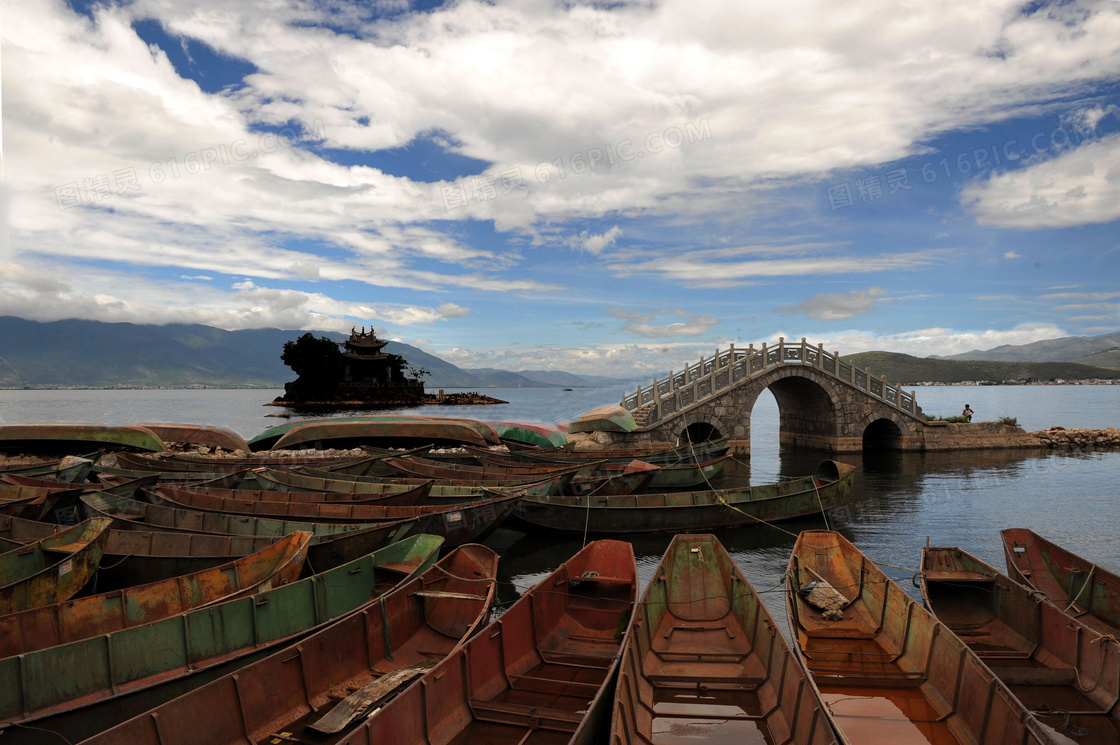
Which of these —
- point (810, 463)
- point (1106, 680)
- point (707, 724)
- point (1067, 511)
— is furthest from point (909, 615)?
point (810, 463)

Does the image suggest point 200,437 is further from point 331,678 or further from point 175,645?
point 331,678

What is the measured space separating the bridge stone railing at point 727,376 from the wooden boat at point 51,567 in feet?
89.7

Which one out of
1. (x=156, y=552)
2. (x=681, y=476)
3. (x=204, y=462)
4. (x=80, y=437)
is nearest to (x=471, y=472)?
(x=681, y=476)

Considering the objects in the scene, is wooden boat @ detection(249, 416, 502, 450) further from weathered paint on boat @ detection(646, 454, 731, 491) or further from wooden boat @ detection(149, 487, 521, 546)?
wooden boat @ detection(149, 487, 521, 546)

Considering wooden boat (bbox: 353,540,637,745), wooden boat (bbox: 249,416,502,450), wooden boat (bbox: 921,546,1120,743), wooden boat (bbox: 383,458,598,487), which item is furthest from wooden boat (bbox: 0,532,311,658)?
wooden boat (bbox: 249,416,502,450)

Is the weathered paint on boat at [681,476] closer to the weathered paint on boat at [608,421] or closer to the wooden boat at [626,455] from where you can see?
the wooden boat at [626,455]

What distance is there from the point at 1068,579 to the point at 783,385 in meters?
34.8

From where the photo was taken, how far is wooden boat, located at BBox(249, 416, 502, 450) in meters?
34.4

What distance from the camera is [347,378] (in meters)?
102

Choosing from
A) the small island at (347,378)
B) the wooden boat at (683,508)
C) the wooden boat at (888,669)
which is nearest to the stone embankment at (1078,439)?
the wooden boat at (683,508)

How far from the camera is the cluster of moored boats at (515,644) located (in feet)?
21.4

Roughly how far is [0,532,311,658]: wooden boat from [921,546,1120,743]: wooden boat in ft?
35.0

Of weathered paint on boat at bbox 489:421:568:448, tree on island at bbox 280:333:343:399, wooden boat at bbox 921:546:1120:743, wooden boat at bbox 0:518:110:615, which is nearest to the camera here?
wooden boat at bbox 921:546:1120:743

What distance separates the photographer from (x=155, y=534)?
41.1 feet
